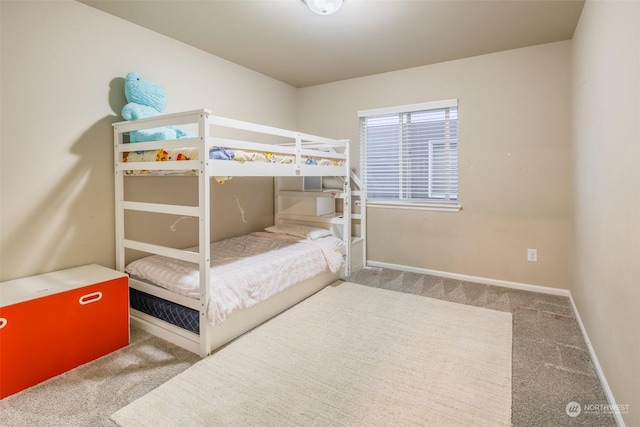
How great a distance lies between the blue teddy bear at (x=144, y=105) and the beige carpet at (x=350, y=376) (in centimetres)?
145

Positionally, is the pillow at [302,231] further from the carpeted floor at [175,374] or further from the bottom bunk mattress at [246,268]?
the carpeted floor at [175,374]

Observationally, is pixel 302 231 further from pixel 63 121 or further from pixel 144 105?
pixel 63 121

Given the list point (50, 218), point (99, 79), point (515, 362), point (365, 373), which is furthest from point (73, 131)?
point (515, 362)

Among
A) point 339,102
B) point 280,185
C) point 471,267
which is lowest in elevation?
point 471,267

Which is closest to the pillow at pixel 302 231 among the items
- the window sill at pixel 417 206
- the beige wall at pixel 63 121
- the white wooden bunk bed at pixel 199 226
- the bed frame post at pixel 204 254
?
the white wooden bunk bed at pixel 199 226

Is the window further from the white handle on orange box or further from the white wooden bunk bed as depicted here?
the white handle on orange box

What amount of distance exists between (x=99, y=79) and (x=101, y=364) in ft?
5.95

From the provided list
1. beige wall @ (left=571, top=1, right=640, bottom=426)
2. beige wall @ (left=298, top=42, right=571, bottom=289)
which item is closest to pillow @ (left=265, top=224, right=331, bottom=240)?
beige wall @ (left=298, top=42, right=571, bottom=289)

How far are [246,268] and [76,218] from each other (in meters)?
1.15

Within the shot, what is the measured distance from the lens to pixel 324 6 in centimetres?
207

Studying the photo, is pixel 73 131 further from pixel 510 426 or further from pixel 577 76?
pixel 577 76

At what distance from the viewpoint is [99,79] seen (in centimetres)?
225

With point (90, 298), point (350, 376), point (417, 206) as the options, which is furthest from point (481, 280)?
point (90, 298)

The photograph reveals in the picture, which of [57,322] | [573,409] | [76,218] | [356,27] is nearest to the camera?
[573,409]
